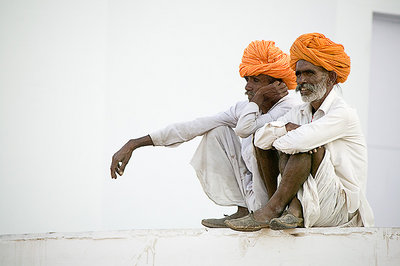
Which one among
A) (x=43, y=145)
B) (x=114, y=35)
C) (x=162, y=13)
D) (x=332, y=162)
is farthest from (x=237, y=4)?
(x=332, y=162)

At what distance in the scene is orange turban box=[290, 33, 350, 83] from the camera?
424cm

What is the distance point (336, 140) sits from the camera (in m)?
4.11

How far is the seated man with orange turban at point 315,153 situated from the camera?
395 cm

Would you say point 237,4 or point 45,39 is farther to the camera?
point 237,4

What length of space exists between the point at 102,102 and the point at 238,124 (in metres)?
1.92

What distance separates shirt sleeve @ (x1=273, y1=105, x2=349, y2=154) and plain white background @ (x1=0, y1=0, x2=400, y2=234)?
7.55ft

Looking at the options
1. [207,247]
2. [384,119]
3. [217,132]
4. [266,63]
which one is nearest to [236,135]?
[217,132]

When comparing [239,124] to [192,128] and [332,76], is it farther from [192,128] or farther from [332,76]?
[332,76]

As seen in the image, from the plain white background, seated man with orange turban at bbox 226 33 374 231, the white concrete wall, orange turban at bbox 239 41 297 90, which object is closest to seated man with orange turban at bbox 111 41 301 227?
orange turban at bbox 239 41 297 90

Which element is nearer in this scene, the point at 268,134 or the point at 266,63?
the point at 268,134

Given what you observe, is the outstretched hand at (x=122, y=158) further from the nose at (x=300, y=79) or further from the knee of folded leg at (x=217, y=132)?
the nose at (x=300, y=79)

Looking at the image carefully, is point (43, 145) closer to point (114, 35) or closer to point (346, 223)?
point (114, 35)

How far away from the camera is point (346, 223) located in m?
4.22

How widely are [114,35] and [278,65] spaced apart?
6.32 ft
